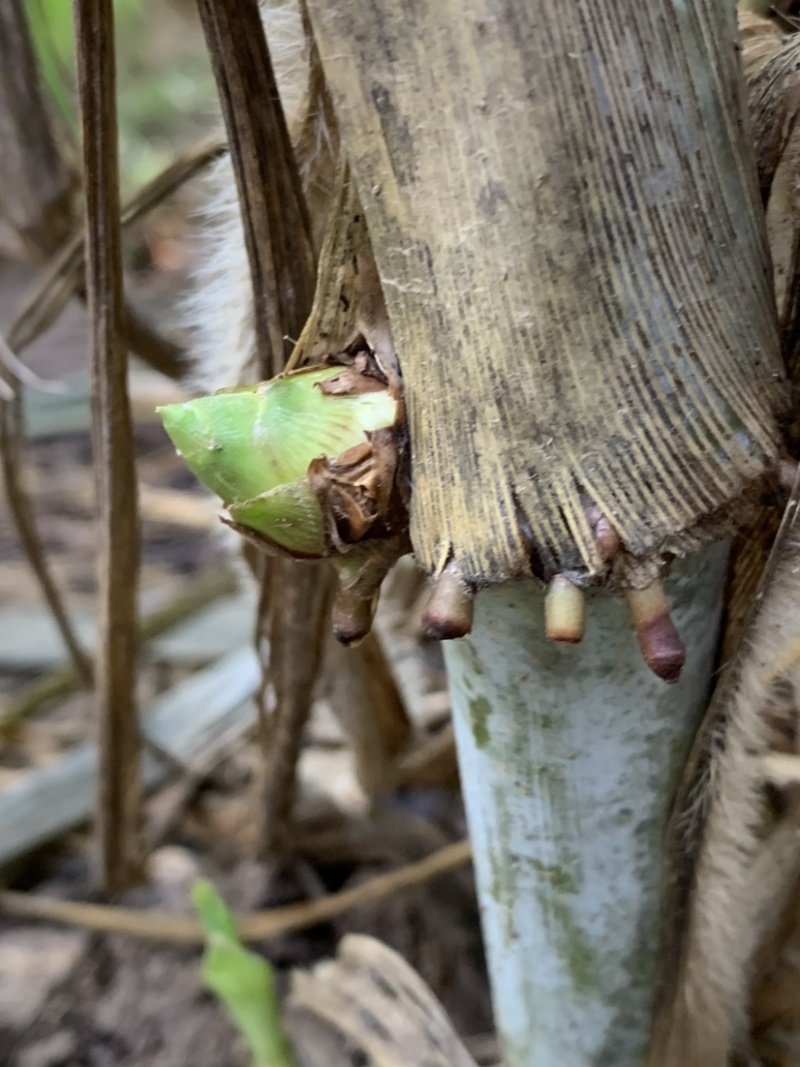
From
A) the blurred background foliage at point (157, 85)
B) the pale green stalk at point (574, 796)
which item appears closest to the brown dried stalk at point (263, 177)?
the pale green stalk at point (574, 796)

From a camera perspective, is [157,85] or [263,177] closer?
[263,177]

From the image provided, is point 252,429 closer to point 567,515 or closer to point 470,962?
point 567,515

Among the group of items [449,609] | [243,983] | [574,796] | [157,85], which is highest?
[157,85]

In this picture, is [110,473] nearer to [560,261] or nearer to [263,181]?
[263,181]

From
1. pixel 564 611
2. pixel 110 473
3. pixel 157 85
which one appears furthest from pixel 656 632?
pixel 157 85

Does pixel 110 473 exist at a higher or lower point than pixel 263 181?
lower
